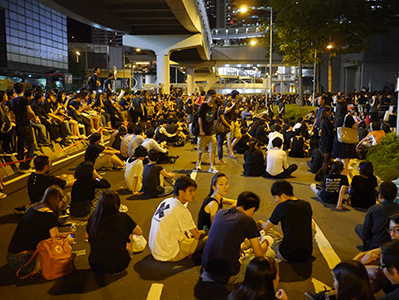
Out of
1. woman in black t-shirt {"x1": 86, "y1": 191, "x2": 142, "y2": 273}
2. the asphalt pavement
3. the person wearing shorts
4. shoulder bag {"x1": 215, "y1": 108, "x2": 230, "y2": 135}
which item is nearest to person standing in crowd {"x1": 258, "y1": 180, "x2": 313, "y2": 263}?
the asphalt pavement

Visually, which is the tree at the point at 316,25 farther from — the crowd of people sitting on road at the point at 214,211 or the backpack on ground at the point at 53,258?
the backpack on ground at the point at 53,258

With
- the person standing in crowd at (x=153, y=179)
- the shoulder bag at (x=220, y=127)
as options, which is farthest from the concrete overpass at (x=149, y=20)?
the person standing in crowd at (x=153, y=179)

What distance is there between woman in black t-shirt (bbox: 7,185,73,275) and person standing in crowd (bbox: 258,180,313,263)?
2664 millimetres

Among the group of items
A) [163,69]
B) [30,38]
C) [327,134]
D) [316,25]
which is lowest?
[327,134]

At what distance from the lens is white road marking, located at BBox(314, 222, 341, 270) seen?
497 centimetres

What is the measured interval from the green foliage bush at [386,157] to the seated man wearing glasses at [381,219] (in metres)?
3.99

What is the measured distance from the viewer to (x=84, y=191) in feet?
20.9

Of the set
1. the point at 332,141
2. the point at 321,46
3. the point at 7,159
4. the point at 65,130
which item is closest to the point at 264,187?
the point at 332,141

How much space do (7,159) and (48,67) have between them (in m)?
52.3

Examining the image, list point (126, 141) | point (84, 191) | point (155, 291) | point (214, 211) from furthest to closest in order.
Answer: point (126, 141), point (84, 191), point (214, 211), point (155, 291)

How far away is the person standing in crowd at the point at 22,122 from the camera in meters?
9.59

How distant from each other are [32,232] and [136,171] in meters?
3.69

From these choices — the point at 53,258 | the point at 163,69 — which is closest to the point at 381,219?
the point at 53,258

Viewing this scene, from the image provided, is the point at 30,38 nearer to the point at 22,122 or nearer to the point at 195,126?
the point at 22,122
